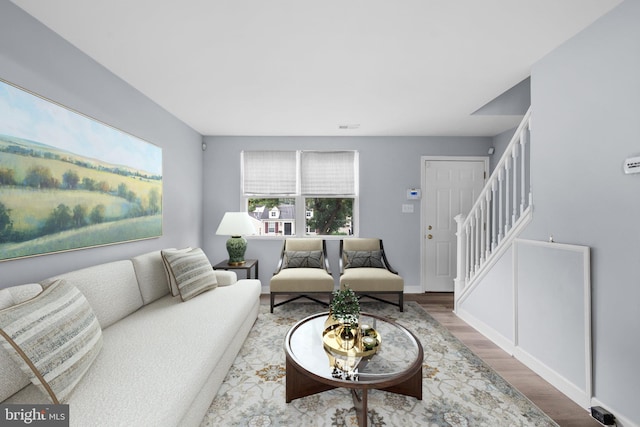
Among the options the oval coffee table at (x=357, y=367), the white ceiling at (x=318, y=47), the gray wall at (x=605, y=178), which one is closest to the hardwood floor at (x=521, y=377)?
the gray wall at (x=605, y=178)

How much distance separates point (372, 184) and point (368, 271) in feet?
4.63

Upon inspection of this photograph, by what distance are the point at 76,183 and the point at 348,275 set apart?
2760 mm

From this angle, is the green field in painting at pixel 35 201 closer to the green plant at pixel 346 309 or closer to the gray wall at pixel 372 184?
the green plant at pixel 346 309

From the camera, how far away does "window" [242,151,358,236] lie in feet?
14.3

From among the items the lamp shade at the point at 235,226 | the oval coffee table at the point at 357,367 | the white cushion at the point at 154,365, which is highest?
the lamp shade at the point at 235,226

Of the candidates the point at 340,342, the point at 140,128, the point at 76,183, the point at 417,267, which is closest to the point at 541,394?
the point at 340,342

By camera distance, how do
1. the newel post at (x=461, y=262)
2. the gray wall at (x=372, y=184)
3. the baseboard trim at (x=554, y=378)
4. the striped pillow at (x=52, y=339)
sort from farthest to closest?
the gray wall at (x=372, y=184) → the newel post at (x=461, y=262) → the baseboard trim at (x=554, y=378) → the striped pillow at (x=52, y=339)

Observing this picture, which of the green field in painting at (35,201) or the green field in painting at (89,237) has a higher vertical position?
the green field in painting at (35,201)

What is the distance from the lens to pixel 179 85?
2.62 metres

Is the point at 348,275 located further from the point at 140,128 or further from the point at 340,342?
the point at 140,128

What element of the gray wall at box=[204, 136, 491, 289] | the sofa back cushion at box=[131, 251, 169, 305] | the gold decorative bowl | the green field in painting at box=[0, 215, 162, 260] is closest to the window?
the gray wall at box=[204, 136, 491, 289]

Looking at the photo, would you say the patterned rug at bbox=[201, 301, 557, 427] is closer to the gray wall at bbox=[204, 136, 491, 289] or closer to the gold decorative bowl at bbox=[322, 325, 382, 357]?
the gold decorative bowl at bbox=[322, 325, 382, 357]

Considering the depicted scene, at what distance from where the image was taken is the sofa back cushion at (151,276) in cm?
242

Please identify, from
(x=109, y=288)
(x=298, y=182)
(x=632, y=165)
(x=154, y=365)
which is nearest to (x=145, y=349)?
(x=154, y=365)
